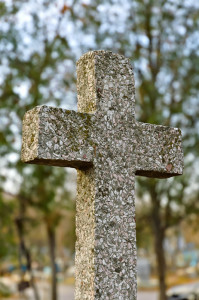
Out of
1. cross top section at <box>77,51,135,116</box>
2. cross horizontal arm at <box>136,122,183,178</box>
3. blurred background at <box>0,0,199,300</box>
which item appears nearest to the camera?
cross top section at <box>77,51,135,116</box>

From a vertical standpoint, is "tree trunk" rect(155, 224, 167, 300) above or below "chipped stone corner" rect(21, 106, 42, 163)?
below

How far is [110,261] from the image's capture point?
3150 mm

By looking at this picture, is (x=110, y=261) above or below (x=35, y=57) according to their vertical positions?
below

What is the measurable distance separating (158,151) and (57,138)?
0.94 m

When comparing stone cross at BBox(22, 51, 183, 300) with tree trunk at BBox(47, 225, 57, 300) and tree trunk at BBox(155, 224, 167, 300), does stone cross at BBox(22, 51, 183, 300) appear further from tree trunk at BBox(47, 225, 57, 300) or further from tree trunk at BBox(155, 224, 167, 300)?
tree trunk at BBox(47, 225, 57, 300)

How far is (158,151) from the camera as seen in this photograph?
368 cm

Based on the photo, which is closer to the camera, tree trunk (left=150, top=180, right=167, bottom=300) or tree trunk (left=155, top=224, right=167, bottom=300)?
tree trunk (left=150, top=180, right=167, bottom=300)

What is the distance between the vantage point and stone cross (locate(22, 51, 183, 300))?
310 centimetres

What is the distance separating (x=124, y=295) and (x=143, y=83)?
10383mm

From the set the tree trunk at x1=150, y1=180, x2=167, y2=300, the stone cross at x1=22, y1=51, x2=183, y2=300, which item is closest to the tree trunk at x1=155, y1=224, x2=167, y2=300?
the tree trunk at x1=150, y1=180, x2=167, y2=300

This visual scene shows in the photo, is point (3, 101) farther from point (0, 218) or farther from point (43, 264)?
point (43, 264)

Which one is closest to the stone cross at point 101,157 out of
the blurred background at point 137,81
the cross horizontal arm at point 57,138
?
the cross horizontal arm at point 57,138

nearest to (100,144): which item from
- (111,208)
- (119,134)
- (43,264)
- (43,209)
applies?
(119,134)

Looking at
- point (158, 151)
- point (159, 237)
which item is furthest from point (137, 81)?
point (158, 151)
